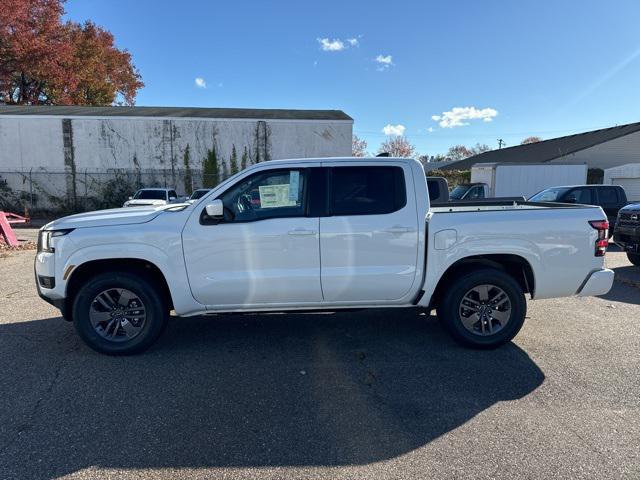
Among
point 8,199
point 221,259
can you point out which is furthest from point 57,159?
point 221,259

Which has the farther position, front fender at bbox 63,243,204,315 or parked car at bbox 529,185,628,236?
parked car at bbox 529,185,628,236

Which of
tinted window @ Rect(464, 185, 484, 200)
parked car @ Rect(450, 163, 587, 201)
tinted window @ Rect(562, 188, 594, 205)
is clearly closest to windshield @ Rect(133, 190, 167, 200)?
tinted window @ Rect(464, 185, 484, 200)

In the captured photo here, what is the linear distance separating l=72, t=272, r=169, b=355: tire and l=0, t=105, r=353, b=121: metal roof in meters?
20.8

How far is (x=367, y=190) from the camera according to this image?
14.0 ft

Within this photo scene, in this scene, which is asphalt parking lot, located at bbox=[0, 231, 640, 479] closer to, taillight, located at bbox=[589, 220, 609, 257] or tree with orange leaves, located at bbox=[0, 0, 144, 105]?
taillight, located at bbox=[589, 220, 609, 257]

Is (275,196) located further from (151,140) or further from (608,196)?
(151,140)

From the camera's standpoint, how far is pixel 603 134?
105 ft

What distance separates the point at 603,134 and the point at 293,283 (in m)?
37.0

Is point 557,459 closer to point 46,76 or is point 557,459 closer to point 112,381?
point 112,381

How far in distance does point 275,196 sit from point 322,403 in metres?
2.04

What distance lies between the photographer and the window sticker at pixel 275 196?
13.8 feet

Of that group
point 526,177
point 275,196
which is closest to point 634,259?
point 275,196

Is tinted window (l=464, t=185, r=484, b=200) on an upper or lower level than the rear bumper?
upper

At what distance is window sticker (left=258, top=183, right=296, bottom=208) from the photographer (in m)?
4.19
